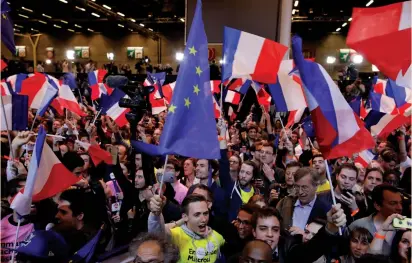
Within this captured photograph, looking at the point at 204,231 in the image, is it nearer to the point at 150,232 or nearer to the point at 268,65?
the point at 150,232

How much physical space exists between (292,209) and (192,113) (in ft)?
4.84

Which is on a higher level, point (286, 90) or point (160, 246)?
point (286, 90)

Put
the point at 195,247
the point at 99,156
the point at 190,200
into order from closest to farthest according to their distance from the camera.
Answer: the point at 195,247, the point at 190,200, the point at 99,156

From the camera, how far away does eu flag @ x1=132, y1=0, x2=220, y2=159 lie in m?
3.46

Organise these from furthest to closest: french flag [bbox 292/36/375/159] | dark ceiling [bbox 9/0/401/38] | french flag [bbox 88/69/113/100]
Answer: dark ceiling [bbox 9/0/401/38] < french flag [bbox 88/69/113/100] < french flag [bbox 292/36/375/159]

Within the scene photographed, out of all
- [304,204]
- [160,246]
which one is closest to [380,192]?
[304,204]

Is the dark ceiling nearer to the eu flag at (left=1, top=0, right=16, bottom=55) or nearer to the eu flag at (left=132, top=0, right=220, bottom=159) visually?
the eu flag at (left=1, top=0, right=16, bottom=55)

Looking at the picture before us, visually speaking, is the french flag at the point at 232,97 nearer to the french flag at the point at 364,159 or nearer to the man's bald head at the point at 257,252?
the french flag at the point at 364,159

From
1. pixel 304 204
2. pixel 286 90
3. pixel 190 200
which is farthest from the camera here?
pixel 286 90

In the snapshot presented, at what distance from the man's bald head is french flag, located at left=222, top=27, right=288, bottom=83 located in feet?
10.2

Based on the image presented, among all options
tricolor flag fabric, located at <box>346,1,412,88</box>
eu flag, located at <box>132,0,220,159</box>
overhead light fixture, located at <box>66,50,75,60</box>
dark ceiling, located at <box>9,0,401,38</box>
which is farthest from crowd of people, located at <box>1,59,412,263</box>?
overhead light fixture, located at <box>66,50,75,60</box>

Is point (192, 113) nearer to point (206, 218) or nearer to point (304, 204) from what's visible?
point (206, 218)

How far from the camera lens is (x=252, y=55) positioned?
5.96 metres

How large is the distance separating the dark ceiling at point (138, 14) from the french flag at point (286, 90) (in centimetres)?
2041
